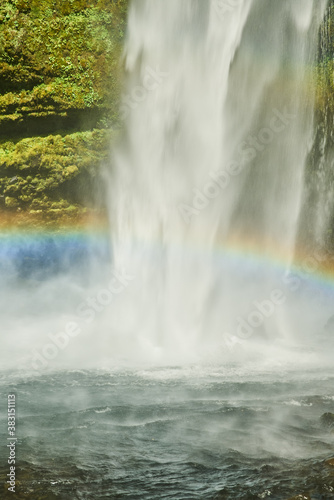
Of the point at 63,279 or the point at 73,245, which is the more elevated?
the point at 73,245

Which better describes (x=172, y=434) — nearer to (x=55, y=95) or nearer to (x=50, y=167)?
(x=50, y=167)

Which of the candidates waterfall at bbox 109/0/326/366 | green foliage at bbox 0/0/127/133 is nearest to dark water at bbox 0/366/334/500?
waterfall at bbox 109/0/326/366

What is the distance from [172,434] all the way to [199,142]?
8014mm

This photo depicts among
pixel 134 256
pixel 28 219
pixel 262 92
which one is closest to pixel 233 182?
pixel 262 92

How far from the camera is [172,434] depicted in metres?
5.28

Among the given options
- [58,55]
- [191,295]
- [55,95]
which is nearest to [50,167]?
[55,95]

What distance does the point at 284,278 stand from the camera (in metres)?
15.2

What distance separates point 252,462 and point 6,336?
7294 millimetres

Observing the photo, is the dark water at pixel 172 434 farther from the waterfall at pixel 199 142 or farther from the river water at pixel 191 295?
the waterfall at pixel 199 142

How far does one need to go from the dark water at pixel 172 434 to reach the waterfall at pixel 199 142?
9.23 ft

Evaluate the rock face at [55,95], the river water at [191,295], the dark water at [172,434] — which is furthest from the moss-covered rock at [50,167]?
the dark water at [172,434]

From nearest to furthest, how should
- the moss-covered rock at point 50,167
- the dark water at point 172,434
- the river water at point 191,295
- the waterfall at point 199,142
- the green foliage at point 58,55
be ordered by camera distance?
the dark water at point 172,434 → the river water at point 191,295 → the waterfall at point 199,142 → the green foliage at point 58,55 → the moss-covered rock at point 50,167

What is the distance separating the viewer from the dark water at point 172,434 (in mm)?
3965

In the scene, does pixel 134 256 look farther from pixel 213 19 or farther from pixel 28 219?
pixel 213 19
